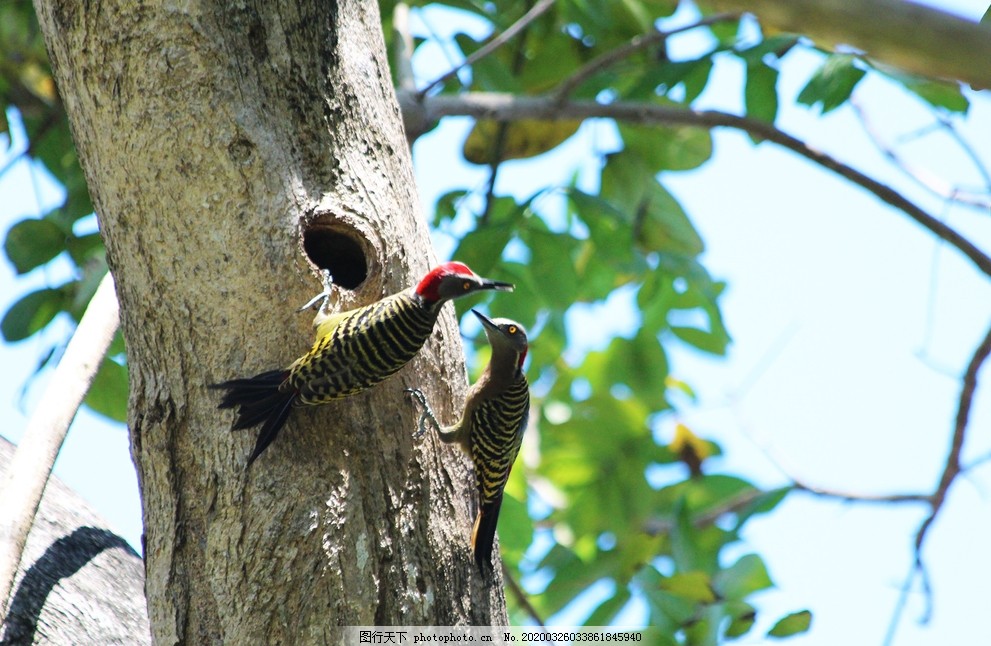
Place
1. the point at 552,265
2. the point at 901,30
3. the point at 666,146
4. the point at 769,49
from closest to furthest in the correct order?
the point at 901,30
the point at 769,49
the point at 552,265
the point at 666,146

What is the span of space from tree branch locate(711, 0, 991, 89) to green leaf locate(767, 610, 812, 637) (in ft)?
8.81

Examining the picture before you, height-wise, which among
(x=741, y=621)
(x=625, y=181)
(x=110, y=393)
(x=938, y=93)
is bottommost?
(x=741, y=621)

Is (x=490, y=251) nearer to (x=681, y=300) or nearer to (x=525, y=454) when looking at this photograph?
(x=681, y=300)

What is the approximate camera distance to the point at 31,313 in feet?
13.2

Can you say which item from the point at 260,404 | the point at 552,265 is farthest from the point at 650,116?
Result: the point at 260,404

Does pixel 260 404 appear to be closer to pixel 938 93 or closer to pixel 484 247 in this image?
pixel 484 247

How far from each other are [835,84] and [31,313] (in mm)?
3217

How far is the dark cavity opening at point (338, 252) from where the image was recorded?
2.88m

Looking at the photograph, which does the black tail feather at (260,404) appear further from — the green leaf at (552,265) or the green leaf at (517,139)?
the green leaf at (517,139)

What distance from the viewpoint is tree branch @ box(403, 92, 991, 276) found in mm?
3938

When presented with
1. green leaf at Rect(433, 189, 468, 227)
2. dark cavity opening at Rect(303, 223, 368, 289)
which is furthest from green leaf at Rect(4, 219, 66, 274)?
green leaf at Rect(433, 189, 468, 227)

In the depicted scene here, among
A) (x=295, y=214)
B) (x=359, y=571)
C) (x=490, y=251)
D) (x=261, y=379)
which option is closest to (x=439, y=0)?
(x=490, y=251)

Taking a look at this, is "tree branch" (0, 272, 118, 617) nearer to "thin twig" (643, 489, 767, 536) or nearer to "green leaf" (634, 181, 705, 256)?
"green leaf" (634, 181, 705, 256)

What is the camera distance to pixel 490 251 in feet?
12.9
